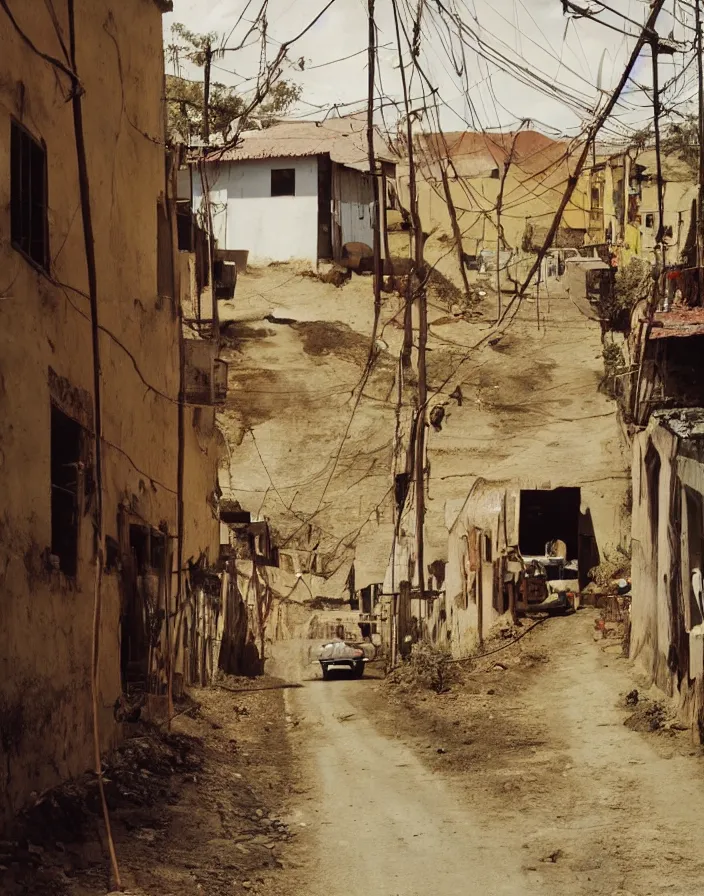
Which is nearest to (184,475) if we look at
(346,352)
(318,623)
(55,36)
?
(55,36)

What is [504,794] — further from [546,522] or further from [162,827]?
[546,522]

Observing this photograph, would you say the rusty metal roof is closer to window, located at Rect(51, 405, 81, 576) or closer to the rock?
window, located at Rect(51, 405, 81, 576)

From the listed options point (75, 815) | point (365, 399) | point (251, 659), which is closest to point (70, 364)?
point (75, 815)

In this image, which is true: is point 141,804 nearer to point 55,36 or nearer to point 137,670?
point 137,670

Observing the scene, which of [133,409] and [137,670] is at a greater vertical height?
[133,409]

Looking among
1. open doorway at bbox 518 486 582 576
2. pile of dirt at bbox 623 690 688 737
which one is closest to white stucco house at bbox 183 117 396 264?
open doorway at bbox 518 486 582 576

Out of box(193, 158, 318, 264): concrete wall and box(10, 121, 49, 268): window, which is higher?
box(193, 158, 318, 264): concrete wall

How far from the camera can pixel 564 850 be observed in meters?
8.06

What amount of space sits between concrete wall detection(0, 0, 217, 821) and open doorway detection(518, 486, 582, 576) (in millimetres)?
15597

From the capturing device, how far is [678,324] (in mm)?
14812

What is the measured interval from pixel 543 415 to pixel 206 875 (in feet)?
101

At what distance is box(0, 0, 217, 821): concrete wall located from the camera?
7.55 metres

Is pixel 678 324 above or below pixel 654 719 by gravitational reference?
above

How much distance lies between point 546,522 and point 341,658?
6147 mm
